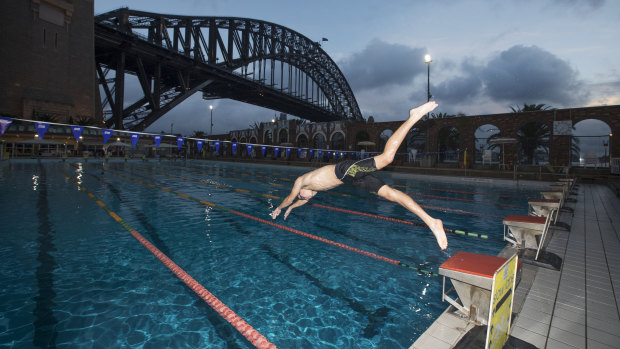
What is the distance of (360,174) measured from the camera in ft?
13.5

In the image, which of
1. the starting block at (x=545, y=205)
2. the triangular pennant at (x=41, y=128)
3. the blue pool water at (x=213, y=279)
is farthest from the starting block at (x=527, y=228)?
the triangular pennant at (x=41, y=128)

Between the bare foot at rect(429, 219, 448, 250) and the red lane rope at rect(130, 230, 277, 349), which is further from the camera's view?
the bare foot at rect(429, 219, 448, 250)

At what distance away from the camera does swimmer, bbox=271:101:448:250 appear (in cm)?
337

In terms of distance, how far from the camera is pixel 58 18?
2770cm

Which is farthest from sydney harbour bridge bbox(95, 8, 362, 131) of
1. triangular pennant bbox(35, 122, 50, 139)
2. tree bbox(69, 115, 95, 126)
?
triangular pennant bbox(35, 122, 50, 139)

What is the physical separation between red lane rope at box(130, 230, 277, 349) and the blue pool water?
0.24 feet

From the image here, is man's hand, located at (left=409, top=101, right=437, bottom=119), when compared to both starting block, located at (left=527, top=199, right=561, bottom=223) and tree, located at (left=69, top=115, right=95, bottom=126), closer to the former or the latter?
starting block, located at (left=527, top=199, right=561, bottom=223)

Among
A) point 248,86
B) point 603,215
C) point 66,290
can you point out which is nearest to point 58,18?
point 248,86

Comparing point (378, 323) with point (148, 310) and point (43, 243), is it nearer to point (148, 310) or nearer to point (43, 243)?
point (148, 310)

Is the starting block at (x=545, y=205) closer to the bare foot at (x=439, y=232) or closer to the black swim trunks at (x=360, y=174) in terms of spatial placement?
the bare foot at (x=439, y=232)

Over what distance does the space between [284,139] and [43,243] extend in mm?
33978

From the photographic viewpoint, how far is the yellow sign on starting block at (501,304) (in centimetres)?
180

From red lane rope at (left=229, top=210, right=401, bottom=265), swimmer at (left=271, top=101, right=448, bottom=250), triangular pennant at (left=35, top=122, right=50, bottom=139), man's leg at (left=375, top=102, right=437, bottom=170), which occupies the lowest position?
red lane rope at (left=229, top=210, right=401, bottom=265)

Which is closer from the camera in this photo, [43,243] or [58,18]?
[43,243]
